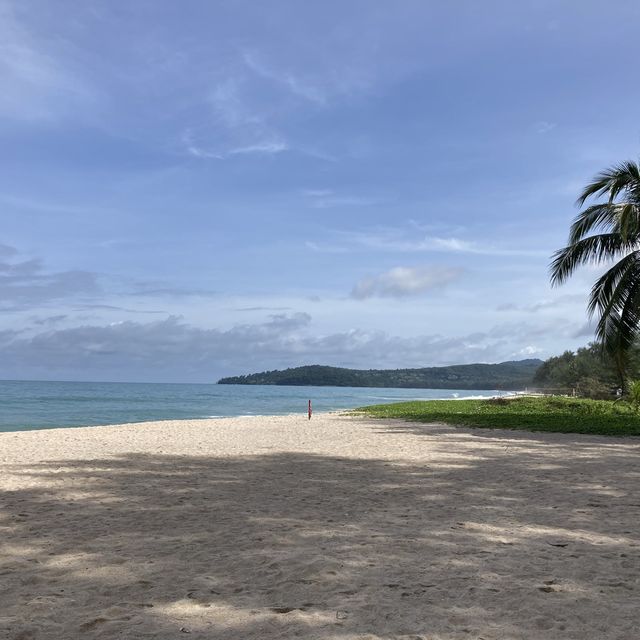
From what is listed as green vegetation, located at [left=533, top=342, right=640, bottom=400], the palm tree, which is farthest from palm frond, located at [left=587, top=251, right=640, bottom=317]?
green vegetation, located at [left=533, top=342, right=640, bottom=400]

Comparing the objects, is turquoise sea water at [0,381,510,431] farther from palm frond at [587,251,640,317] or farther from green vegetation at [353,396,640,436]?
palm frond at [587,251,640,317]

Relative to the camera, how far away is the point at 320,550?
494 centimetres

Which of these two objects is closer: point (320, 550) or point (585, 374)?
point (320, 550)

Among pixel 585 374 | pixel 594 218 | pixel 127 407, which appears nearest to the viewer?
pixel 594 218

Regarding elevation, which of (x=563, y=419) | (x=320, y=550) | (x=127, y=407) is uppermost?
(x=320, y=550)

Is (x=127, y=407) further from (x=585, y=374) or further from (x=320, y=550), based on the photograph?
(x=585, y=374)

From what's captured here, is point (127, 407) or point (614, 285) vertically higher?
point (614, 285)

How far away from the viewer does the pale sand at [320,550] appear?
3.44m

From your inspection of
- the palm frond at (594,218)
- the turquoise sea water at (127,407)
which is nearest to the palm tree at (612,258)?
the palm frond at (594,218)

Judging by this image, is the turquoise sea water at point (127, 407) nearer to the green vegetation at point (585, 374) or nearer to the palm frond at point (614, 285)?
the green vegetation at point (585, 374)

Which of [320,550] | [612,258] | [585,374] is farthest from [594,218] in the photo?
[585,374]

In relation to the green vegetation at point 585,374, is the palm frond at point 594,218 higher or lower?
higher

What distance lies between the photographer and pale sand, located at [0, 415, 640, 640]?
3.44 metres

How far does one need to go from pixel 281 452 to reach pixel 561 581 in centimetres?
933
